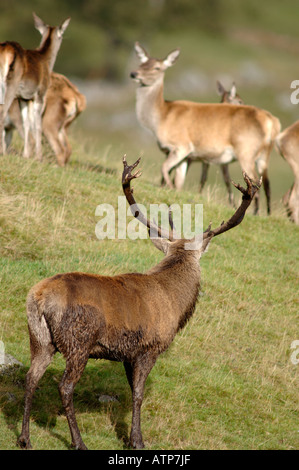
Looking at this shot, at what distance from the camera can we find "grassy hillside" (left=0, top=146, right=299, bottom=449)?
19.9ft

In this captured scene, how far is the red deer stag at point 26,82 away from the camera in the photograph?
11.1 meters

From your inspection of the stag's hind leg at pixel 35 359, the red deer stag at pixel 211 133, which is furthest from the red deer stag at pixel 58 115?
the stag's hind leg at pixel 35 359

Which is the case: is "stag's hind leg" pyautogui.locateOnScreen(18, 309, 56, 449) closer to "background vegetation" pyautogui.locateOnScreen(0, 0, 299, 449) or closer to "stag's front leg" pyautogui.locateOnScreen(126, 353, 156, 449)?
"background vegetation" pyautogui.locateOnScreen(0, 0, 299, 449)

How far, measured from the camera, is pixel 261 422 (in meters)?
6.49

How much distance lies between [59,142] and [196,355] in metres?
6.77

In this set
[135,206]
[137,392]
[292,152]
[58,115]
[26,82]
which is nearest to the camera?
[137,392]

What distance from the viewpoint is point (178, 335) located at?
763 centimetres

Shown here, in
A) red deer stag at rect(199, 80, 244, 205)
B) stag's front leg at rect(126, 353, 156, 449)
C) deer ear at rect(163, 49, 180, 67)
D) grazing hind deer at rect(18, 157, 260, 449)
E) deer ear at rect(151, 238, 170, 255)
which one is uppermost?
deer ear at rect(163, 49, 180, 67)

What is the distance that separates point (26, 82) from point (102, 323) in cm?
723

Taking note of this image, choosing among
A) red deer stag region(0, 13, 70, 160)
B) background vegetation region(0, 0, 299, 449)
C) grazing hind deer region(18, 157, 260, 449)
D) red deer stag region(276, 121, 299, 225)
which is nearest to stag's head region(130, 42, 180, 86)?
background vegetation region(0, 0, 299, 449)

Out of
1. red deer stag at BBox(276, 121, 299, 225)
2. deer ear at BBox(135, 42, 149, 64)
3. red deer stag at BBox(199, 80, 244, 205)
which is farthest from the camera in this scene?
deer ear at BBox(135, 42, 149, 64)

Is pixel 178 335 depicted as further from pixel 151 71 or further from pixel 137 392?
pixel 151 71

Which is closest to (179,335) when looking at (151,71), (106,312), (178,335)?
(178,335)

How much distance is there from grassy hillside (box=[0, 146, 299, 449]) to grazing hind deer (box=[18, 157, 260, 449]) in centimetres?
50
